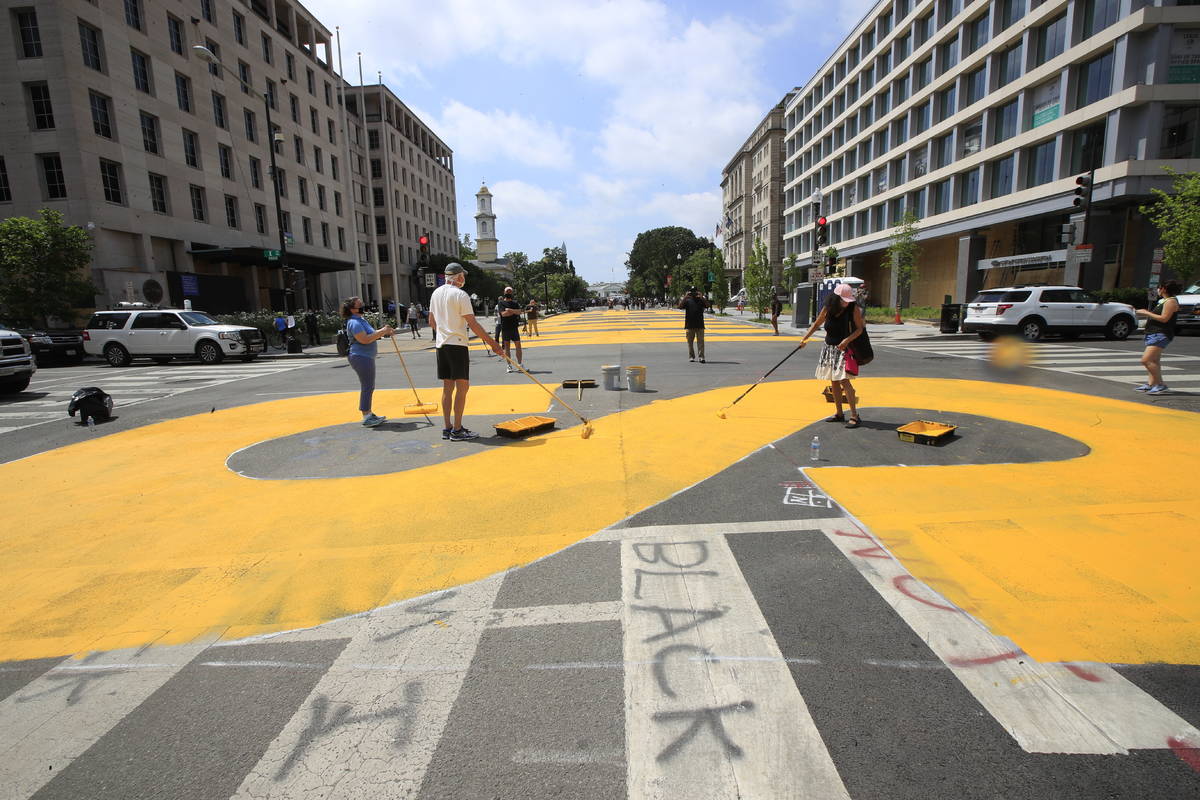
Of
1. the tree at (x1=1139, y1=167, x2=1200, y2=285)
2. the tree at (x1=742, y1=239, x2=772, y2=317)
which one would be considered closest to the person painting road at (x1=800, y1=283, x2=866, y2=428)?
the tree at (x1=1139, y1=167, x2=1200, y2=285)

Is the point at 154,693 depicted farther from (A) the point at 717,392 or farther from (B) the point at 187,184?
(B) the point at 187,184

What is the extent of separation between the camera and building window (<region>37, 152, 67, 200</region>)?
25938 mm

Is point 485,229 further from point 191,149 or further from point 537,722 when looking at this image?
point 537,722

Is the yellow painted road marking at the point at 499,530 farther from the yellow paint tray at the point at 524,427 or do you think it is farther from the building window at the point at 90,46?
the building window at the point at 90,46

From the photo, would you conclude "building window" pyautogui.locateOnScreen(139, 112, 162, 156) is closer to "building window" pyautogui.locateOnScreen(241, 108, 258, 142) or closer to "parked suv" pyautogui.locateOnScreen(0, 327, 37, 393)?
"building window" pyautogui.locateOnScreen(241, 108, 258, 142)

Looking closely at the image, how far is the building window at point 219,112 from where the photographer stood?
3519 centimetres

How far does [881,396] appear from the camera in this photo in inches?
402

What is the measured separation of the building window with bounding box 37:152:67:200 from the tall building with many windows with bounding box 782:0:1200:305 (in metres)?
34.4

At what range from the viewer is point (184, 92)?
3288 centimetres

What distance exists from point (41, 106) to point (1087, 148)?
46.5 m

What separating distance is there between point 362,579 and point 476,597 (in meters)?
0.85

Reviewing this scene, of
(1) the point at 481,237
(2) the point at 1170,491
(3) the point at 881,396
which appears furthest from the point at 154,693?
(1) the point at 481,237

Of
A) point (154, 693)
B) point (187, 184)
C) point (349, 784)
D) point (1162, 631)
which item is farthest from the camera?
point (187, 184)

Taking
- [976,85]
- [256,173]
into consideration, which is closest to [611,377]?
[256,173]
